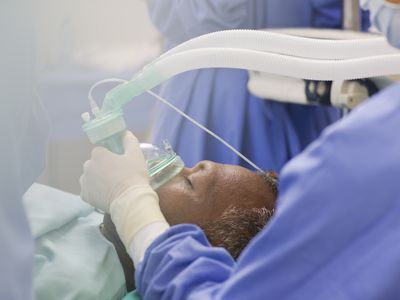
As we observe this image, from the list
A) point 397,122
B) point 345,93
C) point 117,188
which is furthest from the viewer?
point 345,93

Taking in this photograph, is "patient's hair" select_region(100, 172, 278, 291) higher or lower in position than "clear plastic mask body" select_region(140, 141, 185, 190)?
lower

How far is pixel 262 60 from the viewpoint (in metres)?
1.12

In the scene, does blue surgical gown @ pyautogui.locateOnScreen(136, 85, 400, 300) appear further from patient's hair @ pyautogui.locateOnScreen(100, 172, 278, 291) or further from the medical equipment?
patient's hair @ pyautogui.locateOnScreen(100, 172, 278, 291)

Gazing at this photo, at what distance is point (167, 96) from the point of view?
6.20 feet

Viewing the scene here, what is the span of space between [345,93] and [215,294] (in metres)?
0.84

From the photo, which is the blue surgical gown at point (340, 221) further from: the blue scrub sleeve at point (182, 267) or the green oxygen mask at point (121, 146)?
the green oxygen mask at point (121, 146)

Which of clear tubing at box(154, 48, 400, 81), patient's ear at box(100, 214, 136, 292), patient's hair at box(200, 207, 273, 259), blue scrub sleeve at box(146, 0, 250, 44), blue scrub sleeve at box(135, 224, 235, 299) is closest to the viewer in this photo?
blue scrub sleeve at box(135, 224, 235, 299)

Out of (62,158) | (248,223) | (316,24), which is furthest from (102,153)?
(62,158)

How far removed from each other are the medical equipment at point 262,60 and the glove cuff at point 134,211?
13 centimetres

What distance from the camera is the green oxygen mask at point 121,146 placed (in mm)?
1253

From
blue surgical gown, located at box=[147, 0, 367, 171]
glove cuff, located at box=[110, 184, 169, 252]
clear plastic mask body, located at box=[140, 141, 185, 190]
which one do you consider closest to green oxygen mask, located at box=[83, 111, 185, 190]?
clear plastic mask body, located at box=[140, 141, 185, 190]

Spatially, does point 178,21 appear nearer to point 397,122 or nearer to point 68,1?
point 68,1

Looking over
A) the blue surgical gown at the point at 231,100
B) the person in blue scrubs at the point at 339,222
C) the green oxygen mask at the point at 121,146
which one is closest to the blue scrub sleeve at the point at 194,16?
the blue surgical gown at the point at 231,100

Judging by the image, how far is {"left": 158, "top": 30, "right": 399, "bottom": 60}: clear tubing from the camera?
3.77ft
